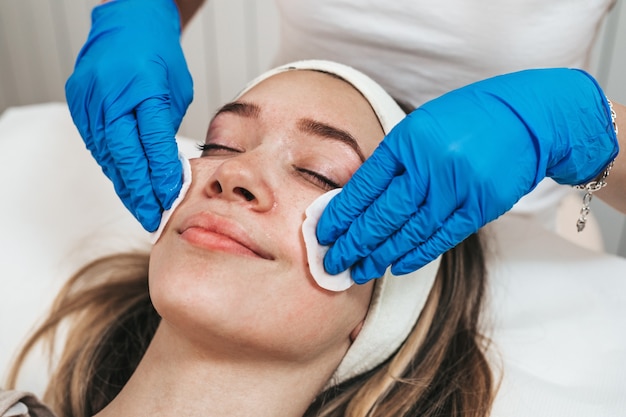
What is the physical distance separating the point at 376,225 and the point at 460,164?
6.5 inches

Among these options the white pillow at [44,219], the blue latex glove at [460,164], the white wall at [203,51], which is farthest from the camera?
the white wall at [203,51]

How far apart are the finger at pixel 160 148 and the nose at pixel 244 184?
105 millimetres

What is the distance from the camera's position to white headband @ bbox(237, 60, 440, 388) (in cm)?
126

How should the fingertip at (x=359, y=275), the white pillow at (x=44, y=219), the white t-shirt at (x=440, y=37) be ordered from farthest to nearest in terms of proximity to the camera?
the white pillow at (x=44, y=219) → the white t-shirt at (x=440, y=37) → the fingertip at (x=359, y=275)

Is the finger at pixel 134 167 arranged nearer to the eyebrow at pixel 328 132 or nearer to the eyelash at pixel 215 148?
the eyelash at pixel 215 148

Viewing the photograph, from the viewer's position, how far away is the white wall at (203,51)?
6.22 ft

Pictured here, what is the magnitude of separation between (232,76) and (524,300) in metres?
1.37

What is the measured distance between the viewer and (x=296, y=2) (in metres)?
1.58

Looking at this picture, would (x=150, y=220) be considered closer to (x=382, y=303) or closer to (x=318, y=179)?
(x=318, y=179)

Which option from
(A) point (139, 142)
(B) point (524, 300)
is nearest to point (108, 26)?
(A) point (139, 142)

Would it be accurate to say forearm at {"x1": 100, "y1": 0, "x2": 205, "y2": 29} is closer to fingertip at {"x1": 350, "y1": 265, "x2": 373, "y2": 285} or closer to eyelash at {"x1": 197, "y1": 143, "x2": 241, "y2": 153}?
eyelash at {"x1": 197, "y1": 143, "x2": 241, "y2": 153}

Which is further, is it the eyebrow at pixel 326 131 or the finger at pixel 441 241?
the eyebrow at pixel 326 131

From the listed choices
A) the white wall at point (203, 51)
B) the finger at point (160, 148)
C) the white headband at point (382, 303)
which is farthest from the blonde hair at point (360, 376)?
the white wall at point (203, 51)

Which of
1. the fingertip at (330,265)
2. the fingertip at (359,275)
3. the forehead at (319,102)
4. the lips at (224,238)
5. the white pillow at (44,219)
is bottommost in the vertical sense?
the white pillow at (44,219)
